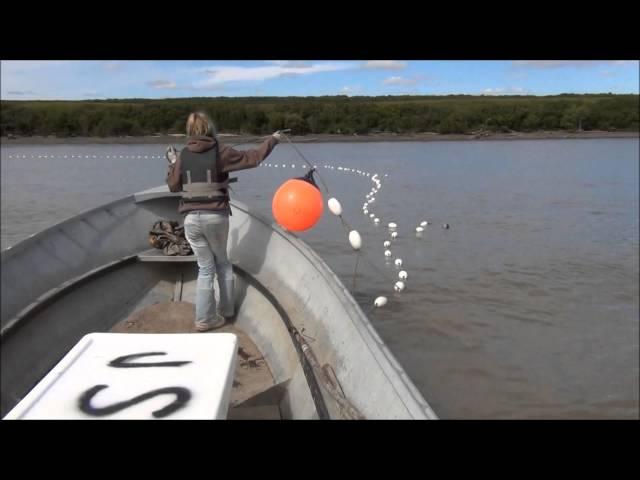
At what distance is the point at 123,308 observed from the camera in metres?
5.80

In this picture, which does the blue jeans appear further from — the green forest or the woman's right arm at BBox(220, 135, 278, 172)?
the green forest

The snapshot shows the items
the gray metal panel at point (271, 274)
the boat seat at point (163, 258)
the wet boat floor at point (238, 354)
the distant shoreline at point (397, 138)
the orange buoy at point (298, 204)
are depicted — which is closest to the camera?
the gray metal panel at point (271, 274)

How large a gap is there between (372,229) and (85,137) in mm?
47248

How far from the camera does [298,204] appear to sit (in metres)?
5.07

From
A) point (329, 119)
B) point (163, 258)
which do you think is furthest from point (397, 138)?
point (163, 258)

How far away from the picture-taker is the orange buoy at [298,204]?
508 cm

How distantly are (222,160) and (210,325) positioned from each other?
1576 millimetres

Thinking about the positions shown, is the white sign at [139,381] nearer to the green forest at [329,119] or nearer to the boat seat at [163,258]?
the boat seat at [163,258]

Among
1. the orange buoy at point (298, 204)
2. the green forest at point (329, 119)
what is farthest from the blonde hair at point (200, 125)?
the green forest at point (329, 119)

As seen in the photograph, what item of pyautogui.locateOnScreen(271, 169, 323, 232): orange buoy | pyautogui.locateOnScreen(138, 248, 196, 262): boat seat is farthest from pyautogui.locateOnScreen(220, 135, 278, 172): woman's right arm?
pyautogui.locateOnScreen(138, 248, 196, 262): boat seat

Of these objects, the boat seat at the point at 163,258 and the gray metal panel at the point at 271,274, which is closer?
the gray metal panel at the point at 271,274

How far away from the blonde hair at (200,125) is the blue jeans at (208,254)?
610 millimetres

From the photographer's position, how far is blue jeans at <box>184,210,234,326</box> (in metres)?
4.46

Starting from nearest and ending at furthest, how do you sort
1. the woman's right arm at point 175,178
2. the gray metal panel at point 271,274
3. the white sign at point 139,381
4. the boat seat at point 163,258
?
the white sign at point 139,381 → the gray metal panel at point 271,274 → the woman's right arm at point 175,178 → the boat seat at point 163,258
